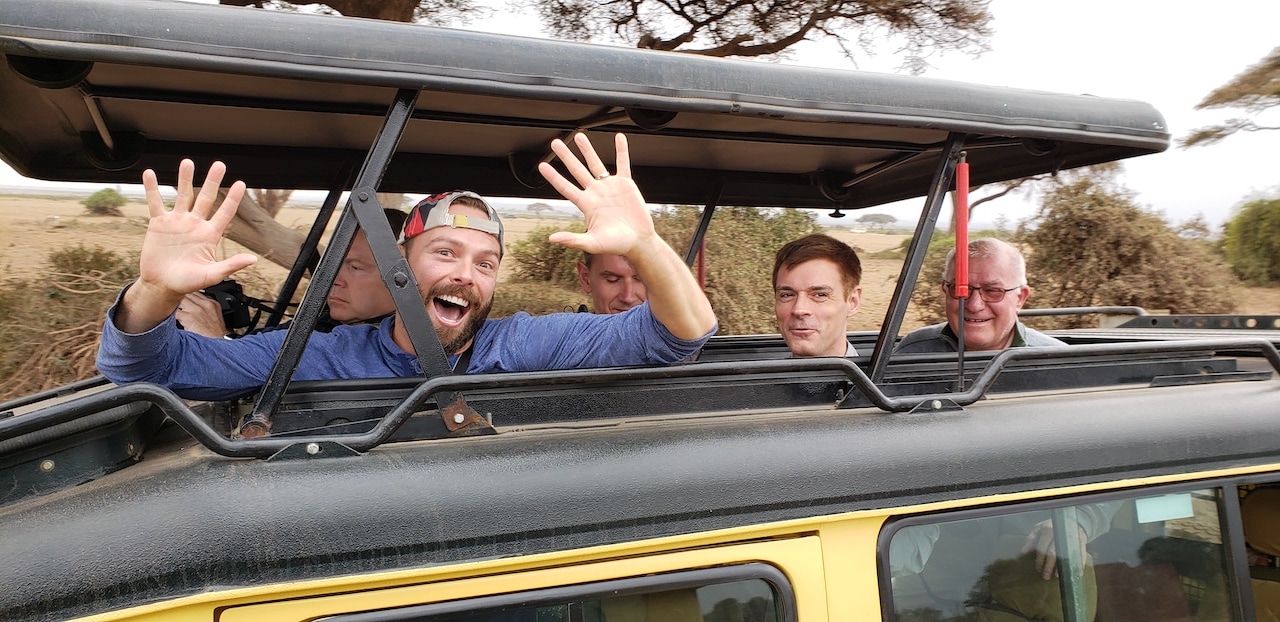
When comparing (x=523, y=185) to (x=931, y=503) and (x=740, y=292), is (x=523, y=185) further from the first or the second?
(x=740, y=292)

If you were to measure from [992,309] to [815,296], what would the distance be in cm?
117

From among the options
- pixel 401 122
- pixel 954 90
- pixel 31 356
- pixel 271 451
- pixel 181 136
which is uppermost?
pixel 31 356

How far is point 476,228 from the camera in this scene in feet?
7.42

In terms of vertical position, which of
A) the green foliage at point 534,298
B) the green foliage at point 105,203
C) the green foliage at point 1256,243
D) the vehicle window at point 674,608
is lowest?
the vehicle window at point 674,608

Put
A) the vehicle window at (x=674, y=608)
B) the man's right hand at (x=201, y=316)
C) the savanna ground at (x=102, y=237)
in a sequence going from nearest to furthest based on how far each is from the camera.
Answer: the vehicle window at (x=674, y=608)
the man's right hand at (x=201, y=316)
the savanna ground at (x=102, y=237)

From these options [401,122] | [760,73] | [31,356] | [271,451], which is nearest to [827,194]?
[760,73]

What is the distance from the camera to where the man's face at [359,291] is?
2943mm

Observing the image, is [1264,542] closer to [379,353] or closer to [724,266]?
[379,353]

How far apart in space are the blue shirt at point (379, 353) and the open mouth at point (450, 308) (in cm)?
9

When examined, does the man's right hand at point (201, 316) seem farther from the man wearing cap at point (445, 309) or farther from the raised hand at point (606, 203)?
the raised hand at point (606, 203)

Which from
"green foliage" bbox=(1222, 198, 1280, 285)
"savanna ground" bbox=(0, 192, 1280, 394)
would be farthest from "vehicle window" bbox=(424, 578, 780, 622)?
"green foliage" bbox=(1222, 198, 1280, 285)

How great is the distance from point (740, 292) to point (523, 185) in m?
7.74

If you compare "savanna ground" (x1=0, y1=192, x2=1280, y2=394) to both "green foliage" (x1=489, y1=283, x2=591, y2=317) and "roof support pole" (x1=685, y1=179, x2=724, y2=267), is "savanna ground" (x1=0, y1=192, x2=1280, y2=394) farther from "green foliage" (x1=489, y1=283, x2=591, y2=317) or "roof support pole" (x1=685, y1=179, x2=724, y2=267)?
"roof support pole" (x1=685, y1=179, x2=724, y2=267)

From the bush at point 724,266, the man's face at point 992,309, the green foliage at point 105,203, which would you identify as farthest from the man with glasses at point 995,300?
the green foliage at point 105,203
